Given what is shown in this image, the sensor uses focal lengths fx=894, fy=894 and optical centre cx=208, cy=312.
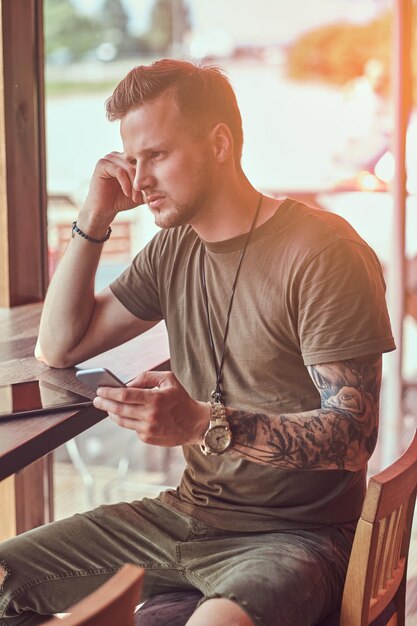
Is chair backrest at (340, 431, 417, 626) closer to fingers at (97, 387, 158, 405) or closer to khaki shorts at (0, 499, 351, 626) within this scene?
khaki shorts at (0, 499, 351, 626)

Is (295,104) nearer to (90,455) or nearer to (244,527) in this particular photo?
(90,455)

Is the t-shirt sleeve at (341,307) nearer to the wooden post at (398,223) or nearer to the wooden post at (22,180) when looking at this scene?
the wooden post at (22,180)

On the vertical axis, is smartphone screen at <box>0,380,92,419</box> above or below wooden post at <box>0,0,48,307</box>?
below

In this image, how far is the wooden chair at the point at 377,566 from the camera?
1156 millimetres

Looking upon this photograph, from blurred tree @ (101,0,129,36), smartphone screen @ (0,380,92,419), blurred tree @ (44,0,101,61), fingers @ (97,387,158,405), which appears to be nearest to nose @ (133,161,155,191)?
smartphone screen @ (0,380,92,419)

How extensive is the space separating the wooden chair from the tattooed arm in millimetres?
79

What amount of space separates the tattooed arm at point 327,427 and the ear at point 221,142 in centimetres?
42

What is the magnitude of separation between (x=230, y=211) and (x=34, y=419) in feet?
1.64

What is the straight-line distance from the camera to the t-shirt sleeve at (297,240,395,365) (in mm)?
1297

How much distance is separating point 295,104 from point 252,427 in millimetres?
7839

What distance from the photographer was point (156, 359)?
1.65m

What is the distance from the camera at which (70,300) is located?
1631 millimetres

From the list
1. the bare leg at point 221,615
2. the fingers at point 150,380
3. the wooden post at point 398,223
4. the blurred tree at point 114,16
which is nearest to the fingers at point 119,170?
the fingers at point 150,380

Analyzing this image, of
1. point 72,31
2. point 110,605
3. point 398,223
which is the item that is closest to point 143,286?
point 110,605
